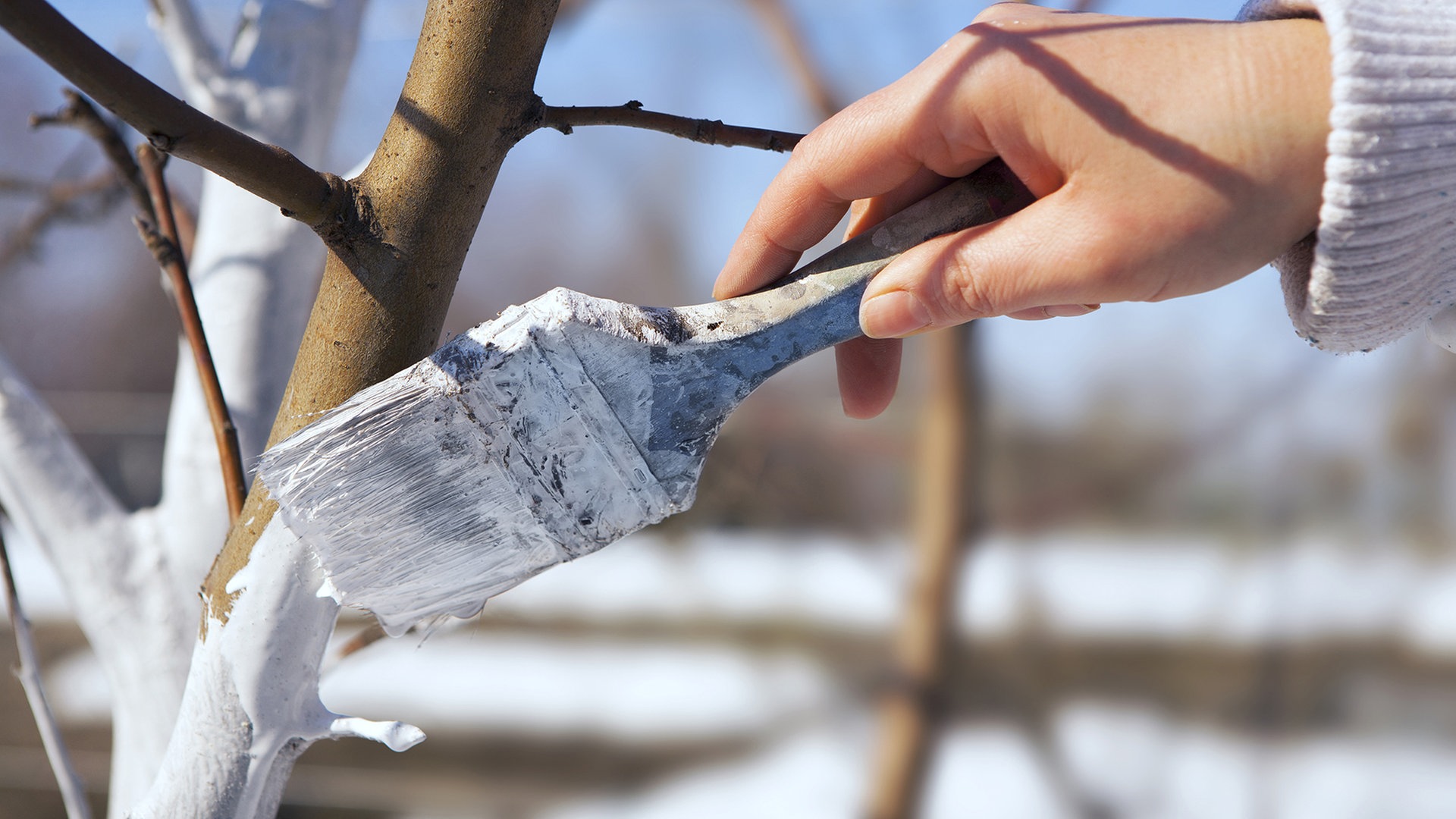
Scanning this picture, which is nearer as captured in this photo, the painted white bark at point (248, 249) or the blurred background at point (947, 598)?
the painted white bark at point (248, 249)

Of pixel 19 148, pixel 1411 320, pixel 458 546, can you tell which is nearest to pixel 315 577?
pixel 458 546

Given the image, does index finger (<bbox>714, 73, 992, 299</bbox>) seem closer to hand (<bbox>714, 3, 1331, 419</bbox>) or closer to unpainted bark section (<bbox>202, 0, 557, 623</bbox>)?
hand (<bbox>714, 3, 1331, 419</bbox>)

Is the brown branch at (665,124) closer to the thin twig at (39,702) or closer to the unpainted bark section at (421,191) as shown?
the unpainted bark section at (421,191)

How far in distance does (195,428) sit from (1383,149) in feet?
2.24

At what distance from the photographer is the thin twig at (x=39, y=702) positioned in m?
0.46

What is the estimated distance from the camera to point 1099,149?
30 centimetres

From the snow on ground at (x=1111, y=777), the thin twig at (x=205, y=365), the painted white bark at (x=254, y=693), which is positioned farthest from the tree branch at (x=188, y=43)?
the snow on ground at (x=1111, y=777)

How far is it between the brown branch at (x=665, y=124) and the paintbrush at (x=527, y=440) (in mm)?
92

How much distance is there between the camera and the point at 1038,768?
154 centimetres

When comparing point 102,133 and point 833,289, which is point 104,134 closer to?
point 102,133

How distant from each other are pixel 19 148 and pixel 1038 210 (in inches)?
88.9

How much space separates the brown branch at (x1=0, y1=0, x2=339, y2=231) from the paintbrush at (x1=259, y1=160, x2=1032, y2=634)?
0.07 meters

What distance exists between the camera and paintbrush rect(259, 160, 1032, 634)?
11.4 inches

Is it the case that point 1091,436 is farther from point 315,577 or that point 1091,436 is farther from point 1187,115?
point 315,577
